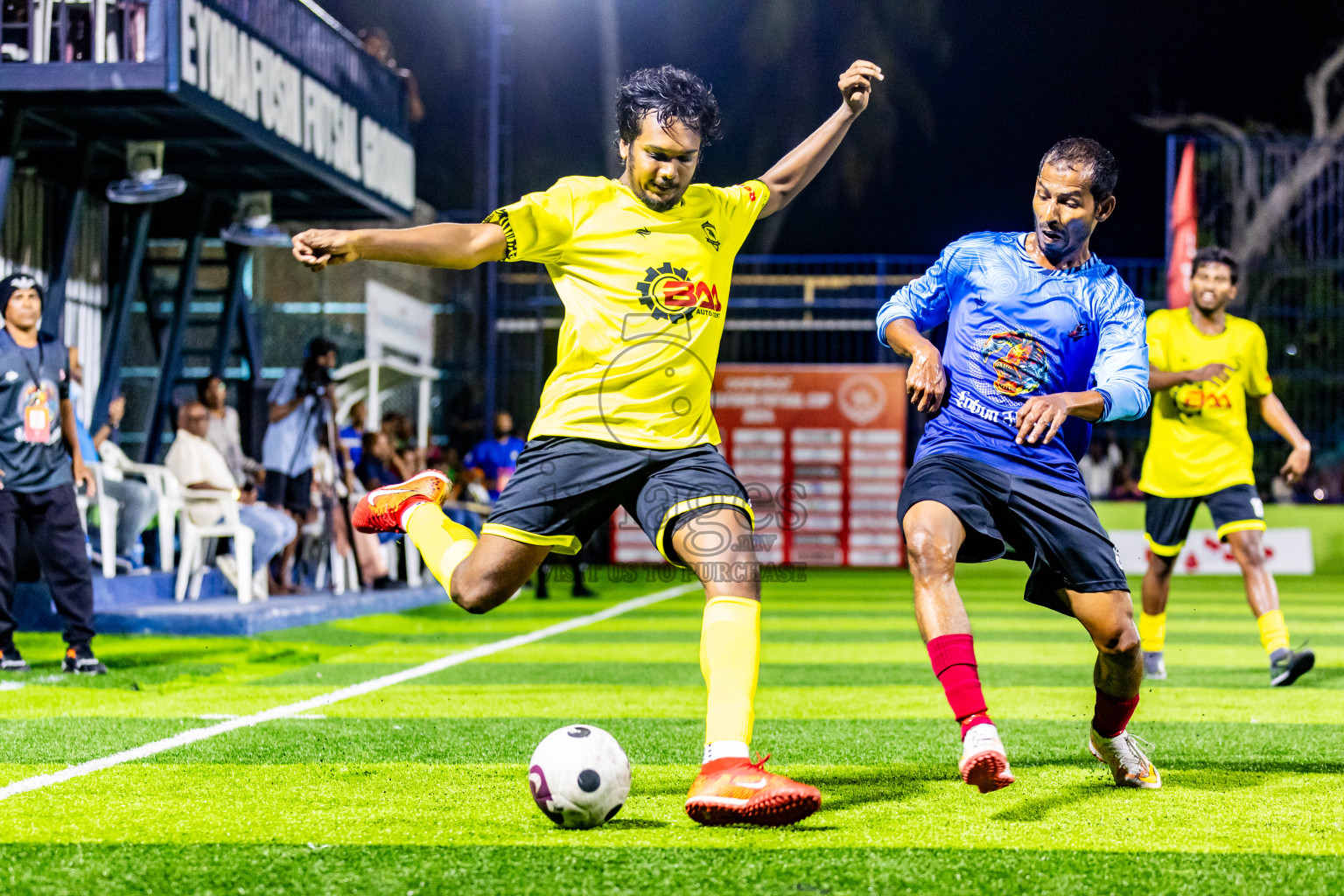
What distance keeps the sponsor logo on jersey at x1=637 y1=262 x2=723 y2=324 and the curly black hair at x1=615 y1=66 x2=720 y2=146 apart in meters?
0.43

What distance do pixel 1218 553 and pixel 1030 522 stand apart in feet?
61.7

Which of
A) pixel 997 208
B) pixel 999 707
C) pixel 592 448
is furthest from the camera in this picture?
pixel 997 208

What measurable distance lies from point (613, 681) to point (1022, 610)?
844cm

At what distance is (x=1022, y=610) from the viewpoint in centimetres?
1579

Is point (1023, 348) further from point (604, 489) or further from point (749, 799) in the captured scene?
point (749, 799)

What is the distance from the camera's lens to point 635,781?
16.1 feet

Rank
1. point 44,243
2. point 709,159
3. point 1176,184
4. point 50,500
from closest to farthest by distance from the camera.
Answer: point 50,500 < point 44,243 < point 1176,184 < point 709,159

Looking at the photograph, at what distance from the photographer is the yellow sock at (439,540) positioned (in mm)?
4727

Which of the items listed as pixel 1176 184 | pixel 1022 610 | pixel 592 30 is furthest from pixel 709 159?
pixel 1022 610

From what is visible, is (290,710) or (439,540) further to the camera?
(290,710)

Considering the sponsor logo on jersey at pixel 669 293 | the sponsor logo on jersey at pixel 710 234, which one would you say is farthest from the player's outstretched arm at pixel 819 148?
the sponsor logo on jersey at pixel 669 293

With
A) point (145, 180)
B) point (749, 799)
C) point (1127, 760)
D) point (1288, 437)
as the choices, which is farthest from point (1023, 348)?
point (145, 180)

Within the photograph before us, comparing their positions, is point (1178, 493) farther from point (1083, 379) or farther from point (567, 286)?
point (567, 286)

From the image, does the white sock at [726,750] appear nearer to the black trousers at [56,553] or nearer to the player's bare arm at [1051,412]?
the player's bare arm at [1051,412]
